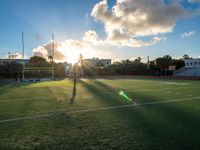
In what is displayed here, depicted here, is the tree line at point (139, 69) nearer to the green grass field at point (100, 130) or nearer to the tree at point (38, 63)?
the tree at point (38, 63)

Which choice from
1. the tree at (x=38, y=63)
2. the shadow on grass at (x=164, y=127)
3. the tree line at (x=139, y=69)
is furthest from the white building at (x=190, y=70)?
the shadow on grass at (x=164, y=127)

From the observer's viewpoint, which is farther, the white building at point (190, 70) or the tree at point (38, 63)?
the white building at point (190, 70)

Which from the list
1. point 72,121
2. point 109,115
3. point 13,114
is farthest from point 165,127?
point 13,114

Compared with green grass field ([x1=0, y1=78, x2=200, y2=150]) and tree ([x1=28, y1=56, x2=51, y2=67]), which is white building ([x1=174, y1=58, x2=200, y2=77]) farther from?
green grass field ([x1=0, y1=78, x2=200, y2=150])

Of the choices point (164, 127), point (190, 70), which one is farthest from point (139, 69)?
point (164, 127)

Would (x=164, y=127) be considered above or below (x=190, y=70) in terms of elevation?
below

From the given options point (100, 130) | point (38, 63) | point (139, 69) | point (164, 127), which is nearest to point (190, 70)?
point (139, 69)

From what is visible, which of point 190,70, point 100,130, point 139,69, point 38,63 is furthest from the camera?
point 139,69

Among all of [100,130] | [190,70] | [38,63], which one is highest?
[38,63]

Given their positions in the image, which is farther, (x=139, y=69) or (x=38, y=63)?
(x=139, y=69)

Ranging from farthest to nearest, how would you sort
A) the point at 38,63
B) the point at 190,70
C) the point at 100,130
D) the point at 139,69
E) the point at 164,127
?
the point at 139,69 < the point at 190,70 < the point at 38,63 < the point at 164,127 < the point at 100,130

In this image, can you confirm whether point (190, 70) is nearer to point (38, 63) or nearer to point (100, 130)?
point (38, 63)

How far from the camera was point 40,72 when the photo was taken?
39.0 m

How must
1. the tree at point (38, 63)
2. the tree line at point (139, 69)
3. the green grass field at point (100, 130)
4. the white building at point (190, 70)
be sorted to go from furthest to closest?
the tree line at point (139, 69) → the white building at point (190, 70) → the tree at point (38, 63) → the green grass field at point (100, 130)
